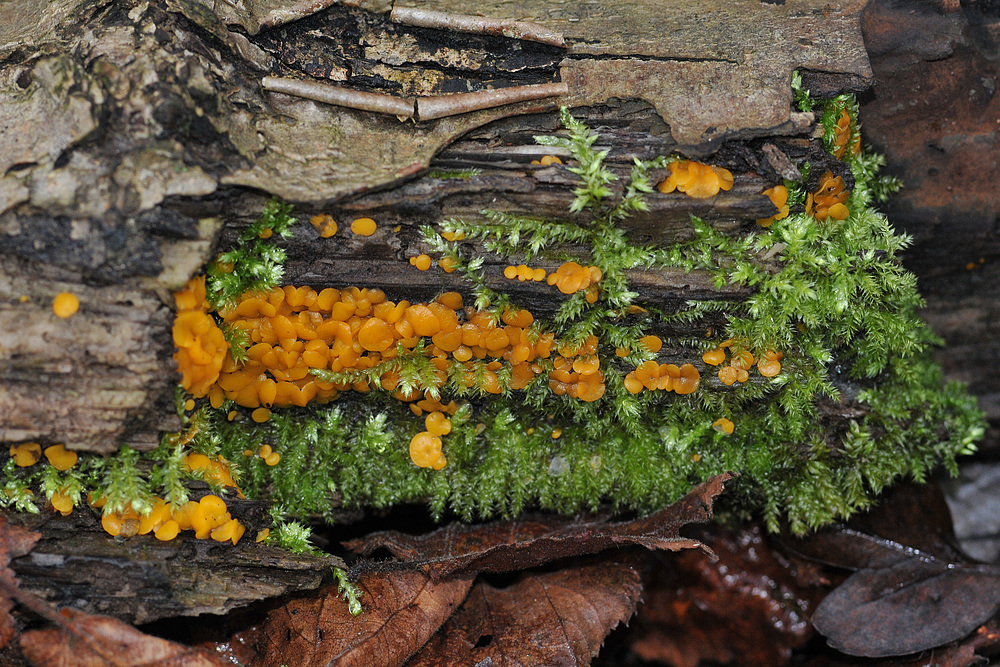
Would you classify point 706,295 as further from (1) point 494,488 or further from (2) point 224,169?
(2) point 224,169

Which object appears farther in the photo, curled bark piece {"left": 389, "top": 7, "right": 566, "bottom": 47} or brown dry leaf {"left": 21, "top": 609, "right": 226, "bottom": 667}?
curled bark piece {"left": 389, "top": 7, "right": 566, "bottom": 47}

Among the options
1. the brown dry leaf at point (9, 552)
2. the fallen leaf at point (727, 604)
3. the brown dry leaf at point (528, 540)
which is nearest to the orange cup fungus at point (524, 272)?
the brown dry leaf at point (528, 540)

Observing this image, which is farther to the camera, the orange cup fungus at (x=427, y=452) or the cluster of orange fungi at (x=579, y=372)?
the orange cup fungus at (x=427, y=452)

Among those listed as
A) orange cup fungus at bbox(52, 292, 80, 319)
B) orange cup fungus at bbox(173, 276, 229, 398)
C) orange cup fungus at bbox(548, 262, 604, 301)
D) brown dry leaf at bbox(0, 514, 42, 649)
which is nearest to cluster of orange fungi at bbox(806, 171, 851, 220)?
orange cup fungus at bbox(548, 262, 604, 301)

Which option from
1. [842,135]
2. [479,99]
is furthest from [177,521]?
[842,135]

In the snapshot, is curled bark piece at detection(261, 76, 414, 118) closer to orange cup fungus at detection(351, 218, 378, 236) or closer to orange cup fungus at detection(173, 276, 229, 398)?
orange cup fungus at detection(351, 218, 378, 236)

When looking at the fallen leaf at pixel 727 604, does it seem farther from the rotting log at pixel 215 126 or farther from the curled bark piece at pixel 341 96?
the curled bark piece at pixel 341 96
